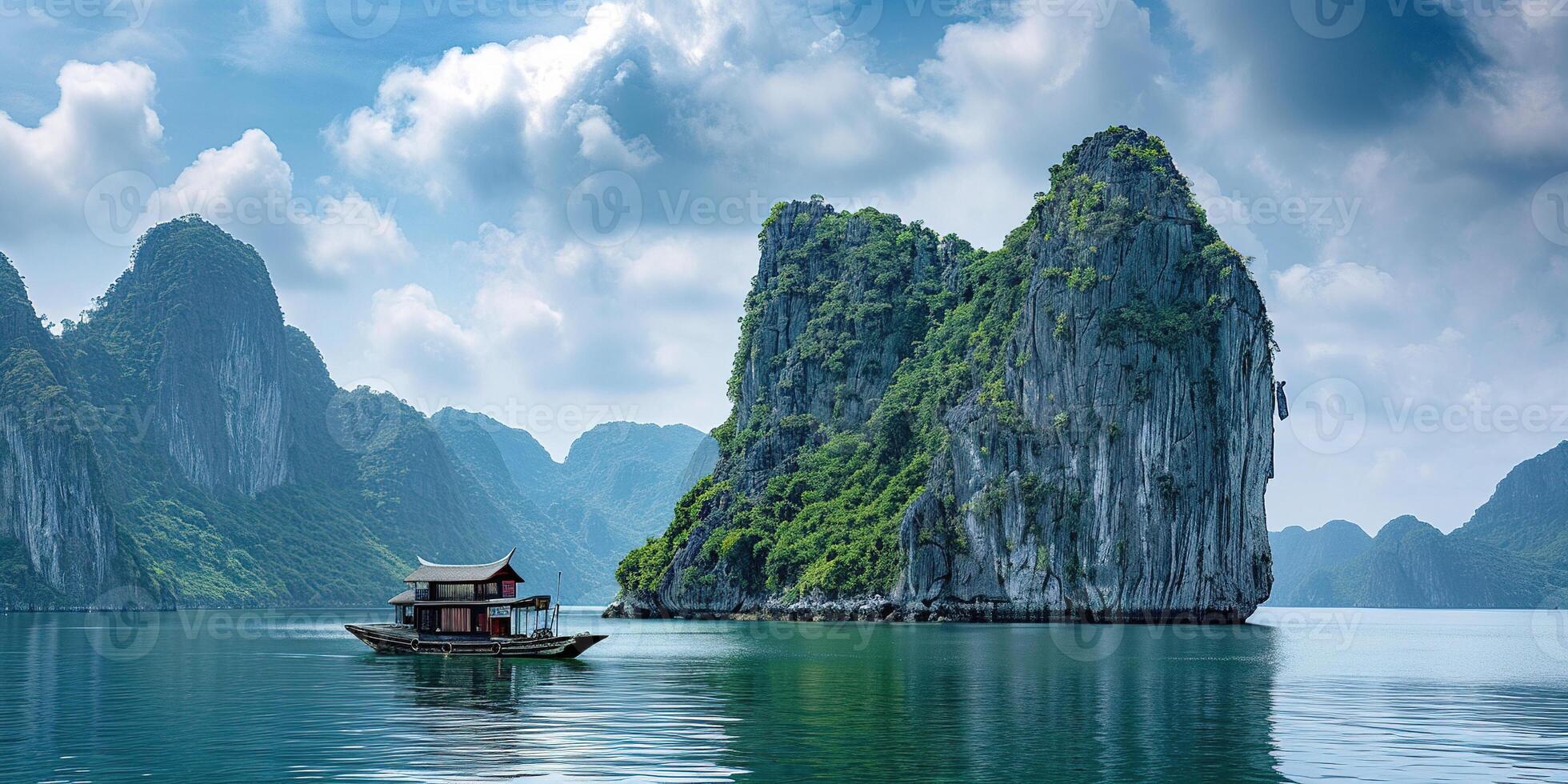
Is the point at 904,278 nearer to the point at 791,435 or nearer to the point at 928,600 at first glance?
the point at 791,435

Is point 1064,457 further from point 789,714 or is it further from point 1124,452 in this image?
point 789,714

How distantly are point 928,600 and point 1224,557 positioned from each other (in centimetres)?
2568

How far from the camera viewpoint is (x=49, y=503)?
193 meters

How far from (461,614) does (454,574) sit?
7.83 ft

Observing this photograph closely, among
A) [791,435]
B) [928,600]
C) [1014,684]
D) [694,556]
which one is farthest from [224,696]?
[791,435]

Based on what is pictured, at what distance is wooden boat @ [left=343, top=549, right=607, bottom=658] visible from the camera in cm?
7088

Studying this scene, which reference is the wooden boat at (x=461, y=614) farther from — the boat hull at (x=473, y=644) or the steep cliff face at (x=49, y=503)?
the steep cliff face at (x=49, y=503)

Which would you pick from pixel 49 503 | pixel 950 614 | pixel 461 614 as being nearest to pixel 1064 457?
pixel 950 614

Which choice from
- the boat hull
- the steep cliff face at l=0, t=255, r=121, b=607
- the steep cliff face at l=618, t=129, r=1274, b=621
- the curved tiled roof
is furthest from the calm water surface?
the steep cliff face at l=0, t=255, r=121, b=607

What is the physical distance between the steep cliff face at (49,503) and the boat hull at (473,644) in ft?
444

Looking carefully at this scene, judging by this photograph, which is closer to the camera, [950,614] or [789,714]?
[789,714]

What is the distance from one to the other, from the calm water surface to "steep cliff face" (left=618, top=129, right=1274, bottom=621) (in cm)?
4153

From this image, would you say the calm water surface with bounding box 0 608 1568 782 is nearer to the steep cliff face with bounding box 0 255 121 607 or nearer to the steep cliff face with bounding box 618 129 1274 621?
the steep cliff face with bounding box 618 129 1274 621

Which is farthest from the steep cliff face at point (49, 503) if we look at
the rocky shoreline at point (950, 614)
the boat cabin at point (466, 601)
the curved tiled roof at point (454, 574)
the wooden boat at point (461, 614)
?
the boat cabin at point (466, 601)
